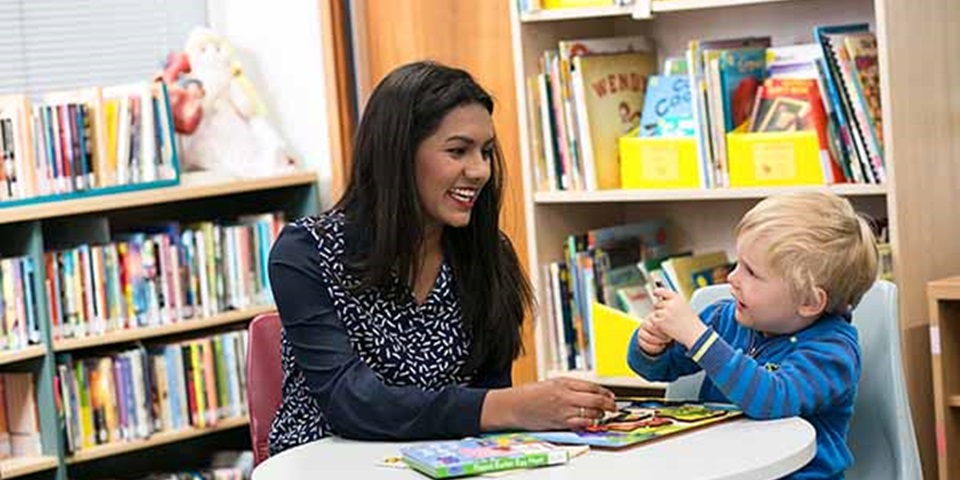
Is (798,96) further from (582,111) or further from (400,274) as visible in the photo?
(400,274)

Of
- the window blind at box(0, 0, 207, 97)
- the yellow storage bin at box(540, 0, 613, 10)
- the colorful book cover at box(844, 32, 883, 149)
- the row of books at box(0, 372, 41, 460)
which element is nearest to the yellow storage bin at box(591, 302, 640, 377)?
the colorful book cover at box(844, 32, 883, 149)

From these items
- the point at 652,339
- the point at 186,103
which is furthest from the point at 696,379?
the point at 186,103

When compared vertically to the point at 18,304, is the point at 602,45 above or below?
above

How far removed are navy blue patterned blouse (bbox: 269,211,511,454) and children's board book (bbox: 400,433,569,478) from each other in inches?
5.3

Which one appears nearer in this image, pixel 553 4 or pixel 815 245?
pixel 815 245

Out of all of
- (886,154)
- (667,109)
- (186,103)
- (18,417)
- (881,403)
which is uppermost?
(186,103)

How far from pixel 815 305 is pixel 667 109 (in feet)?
4.60

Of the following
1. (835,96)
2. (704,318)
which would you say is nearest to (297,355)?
(704,318)

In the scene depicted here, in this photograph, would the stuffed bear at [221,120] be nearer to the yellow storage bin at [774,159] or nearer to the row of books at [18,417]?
the row of books at [18,417]

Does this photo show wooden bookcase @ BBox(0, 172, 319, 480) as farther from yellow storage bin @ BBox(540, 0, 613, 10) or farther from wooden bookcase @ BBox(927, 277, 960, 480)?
wooden bookcase @ BBox(927, 277, 960, 480)

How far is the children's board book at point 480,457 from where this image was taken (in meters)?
1.97

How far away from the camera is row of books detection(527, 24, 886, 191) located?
3.19m

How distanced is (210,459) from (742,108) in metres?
1.65

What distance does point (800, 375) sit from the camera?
2.16 metres
